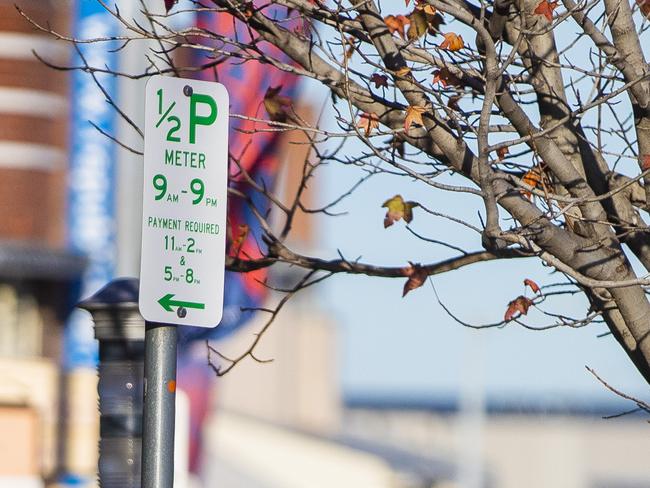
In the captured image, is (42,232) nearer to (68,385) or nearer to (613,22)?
(68,385)

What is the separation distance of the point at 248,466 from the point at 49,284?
1844 cm

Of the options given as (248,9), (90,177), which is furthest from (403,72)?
(90,177)

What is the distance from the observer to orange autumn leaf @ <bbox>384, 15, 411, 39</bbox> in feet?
19.4

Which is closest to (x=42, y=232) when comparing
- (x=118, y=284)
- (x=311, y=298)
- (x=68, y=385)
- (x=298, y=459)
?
(x=68, y=385)

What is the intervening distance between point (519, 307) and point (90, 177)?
1091 centimetres

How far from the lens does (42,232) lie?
59.7ft

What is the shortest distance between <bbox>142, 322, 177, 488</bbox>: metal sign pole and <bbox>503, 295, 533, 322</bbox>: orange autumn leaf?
1.83 meters

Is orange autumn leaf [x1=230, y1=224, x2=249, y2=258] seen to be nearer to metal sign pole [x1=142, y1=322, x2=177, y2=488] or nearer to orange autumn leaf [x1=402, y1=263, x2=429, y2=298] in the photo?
orange autumn leaf [x1=402, y1=263, x2=429, y2=298]

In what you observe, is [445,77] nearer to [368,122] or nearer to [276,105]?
[368,122]

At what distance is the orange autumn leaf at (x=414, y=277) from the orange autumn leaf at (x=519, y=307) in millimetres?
415

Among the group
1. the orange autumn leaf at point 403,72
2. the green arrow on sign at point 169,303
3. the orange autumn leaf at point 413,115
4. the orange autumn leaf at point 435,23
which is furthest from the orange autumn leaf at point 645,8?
the green arrow on sign at point 169,303

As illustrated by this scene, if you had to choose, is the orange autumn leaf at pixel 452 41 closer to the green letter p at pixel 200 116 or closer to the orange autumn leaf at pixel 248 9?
the orange autumn leaf at pixel 248 9

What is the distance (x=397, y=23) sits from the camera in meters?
5.93

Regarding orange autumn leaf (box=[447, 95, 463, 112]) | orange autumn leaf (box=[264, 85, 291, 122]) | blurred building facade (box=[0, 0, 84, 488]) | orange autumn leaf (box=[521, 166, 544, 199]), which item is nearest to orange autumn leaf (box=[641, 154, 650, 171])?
orange autumn leaf (box=[521, 166, 544, 199])
